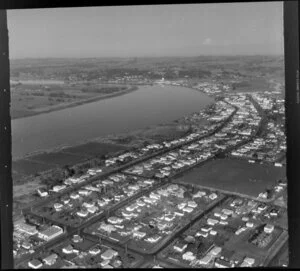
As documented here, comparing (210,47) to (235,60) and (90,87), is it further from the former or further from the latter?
(90,87)

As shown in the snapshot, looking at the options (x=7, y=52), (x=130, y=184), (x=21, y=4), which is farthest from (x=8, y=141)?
(x=130, y=184)

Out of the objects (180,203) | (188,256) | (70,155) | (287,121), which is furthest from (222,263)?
(70,155)

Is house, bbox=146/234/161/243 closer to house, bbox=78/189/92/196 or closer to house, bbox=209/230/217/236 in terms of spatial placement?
house, bbox=209/230/217/236

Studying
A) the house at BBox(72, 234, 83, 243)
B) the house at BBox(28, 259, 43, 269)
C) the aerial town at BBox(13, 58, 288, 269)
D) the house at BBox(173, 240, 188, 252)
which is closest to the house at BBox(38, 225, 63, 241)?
the aerial town at BBox(13, 58, 288, 269)

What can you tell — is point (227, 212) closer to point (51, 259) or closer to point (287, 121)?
point (51, 259)

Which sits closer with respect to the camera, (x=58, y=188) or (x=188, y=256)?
(x=188, y=256)

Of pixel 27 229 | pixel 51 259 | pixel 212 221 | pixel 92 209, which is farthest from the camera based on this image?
pixel 92 209
